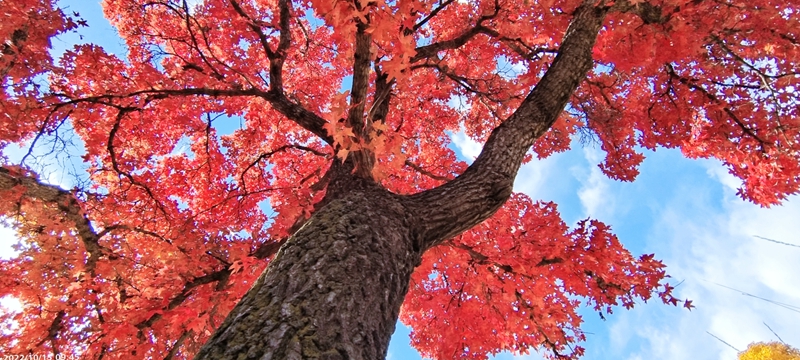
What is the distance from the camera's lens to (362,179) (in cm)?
370

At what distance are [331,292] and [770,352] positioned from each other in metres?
42.3

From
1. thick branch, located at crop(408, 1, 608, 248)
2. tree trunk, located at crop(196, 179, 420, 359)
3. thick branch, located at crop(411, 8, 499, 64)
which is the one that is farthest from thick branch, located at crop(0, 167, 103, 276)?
thick branch, located at crop(411, 8, 499, 64)

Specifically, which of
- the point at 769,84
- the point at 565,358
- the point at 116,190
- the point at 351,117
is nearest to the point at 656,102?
the point at 769,84

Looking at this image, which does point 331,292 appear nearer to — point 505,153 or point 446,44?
point 505,153

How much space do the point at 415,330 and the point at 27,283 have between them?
24.0 ft

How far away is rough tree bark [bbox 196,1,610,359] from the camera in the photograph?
1.67 m

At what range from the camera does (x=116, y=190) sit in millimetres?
6844

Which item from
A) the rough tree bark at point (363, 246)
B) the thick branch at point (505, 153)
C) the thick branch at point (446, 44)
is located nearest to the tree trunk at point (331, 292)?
the rough tree bark at point (363, 246)

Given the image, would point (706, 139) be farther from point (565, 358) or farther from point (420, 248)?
point (420, 248)

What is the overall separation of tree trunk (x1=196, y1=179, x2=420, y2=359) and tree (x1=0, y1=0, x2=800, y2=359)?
1cm
